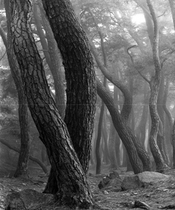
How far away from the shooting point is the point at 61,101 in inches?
599

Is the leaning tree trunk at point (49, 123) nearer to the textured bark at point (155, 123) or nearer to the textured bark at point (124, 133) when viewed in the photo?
the textured bark at point (155, 123)

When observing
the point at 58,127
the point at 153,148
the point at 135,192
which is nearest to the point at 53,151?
the point at 58,127

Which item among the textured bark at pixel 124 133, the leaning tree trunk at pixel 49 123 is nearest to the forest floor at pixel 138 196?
the leaning tree trunk at pixel 49 123

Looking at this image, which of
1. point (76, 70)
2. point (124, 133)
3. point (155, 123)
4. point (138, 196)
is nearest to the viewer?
point (76, 70)

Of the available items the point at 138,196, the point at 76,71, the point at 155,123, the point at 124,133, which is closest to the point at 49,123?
the point at 76,71

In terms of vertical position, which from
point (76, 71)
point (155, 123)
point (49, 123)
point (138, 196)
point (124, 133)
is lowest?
point (138, 196)

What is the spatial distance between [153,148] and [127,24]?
880cm

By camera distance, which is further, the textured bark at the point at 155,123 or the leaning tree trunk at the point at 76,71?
the textured bark at the point at 155,123

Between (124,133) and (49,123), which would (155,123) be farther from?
(49,123)

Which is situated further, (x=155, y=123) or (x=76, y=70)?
(x=155, y=123)

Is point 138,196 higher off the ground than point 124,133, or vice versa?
point 124,133

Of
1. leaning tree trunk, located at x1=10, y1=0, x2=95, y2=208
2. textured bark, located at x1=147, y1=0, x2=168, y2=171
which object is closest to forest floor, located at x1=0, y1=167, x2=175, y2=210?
leaning tree trunk, located at x1=10, y1=0, x2=95, y2=208

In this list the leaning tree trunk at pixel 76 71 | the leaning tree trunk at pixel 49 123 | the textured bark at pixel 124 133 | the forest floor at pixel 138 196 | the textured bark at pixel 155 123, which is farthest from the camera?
the textured bark at pixel 124 133

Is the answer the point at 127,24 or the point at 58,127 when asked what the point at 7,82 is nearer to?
the point at 127,24
